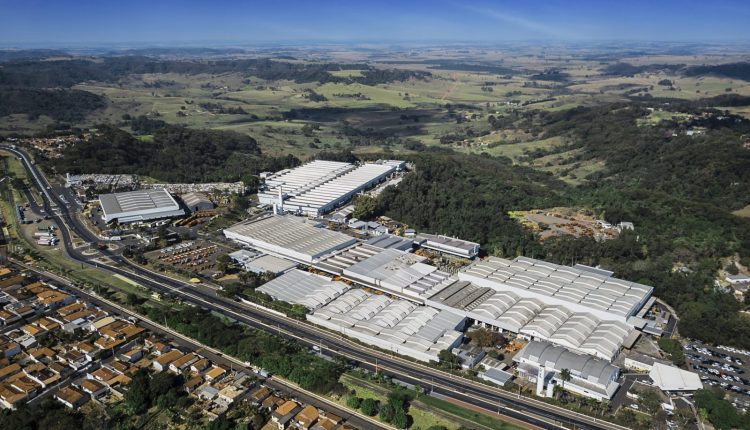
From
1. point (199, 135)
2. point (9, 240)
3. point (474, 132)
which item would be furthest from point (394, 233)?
point (474, 132)

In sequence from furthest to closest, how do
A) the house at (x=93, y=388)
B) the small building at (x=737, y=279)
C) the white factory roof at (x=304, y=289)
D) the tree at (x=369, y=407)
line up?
the small building at (x=737, y=279) < the white factory roof at (x=304, y=289) < the house at (x=93, y=388) < the tree at (x=369, y=407)

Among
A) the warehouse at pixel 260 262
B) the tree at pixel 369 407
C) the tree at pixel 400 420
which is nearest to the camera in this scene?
the tree at pixel 400 420

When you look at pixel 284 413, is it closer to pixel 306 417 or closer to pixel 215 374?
pixel 306 417

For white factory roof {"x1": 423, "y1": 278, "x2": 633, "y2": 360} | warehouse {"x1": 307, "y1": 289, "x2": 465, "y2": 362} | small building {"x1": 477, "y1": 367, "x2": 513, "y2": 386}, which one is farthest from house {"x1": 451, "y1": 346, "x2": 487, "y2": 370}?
white factory roof {"x1": 423, "y1": 278, "x2": 633, "y2": 360}

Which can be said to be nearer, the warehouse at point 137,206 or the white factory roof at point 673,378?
the white factory roof at point 673,378

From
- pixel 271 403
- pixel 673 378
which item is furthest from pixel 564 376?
pixel 271 403

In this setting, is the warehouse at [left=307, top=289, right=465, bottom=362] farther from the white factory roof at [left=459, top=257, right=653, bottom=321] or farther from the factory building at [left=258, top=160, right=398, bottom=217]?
Result: the factory building at [left=258, top=160, right=398, bottom=217]

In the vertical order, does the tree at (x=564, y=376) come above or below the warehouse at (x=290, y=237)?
below

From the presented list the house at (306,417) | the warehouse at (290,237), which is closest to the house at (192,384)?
the house at (306,417)

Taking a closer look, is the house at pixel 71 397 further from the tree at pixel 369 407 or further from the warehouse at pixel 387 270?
the warehouse at pixel 387 270
